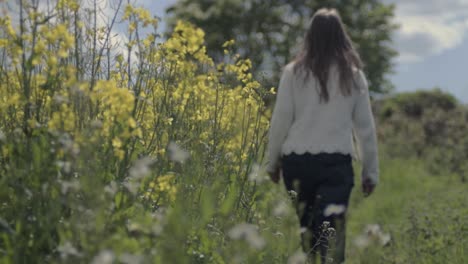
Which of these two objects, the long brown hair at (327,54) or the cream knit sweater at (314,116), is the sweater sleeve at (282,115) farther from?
the long brown hair at (327,54)

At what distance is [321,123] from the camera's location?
16.4ft

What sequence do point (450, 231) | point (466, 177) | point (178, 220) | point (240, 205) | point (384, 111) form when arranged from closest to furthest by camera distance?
point (178, 220)
point (240, 205)
point (450, 231)
point (466, 177)
point (384, 111)

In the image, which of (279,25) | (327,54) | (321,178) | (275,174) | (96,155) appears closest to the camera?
(96,155)

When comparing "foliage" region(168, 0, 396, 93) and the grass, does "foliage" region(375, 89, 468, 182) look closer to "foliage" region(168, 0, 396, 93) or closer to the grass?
the grass

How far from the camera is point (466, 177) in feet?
46.0

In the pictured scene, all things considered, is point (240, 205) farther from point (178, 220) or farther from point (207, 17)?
point (207, 17)

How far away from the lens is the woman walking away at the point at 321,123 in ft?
16.3

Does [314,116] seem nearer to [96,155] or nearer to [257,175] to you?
[257,175]

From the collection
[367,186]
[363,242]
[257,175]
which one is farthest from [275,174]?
[363,242]

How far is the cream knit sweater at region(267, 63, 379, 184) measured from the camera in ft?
16.3

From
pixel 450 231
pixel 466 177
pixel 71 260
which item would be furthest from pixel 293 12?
pixel 71 260

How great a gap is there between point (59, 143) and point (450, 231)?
15.1 ft

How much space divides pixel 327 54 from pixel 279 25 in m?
27.9

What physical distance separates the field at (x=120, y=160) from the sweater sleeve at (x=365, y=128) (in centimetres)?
63
